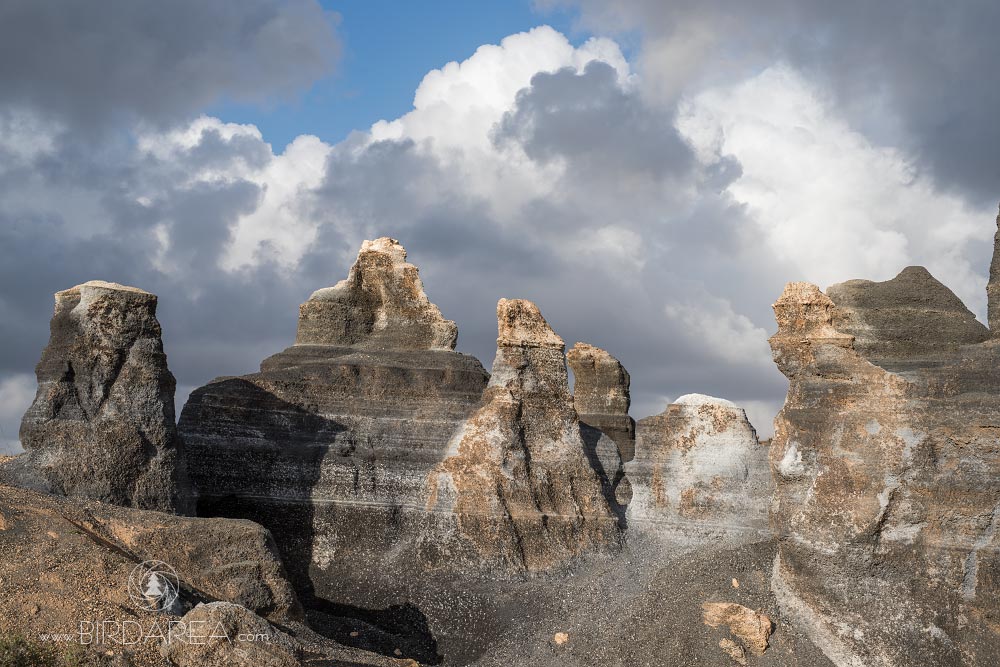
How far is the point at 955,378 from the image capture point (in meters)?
19.0

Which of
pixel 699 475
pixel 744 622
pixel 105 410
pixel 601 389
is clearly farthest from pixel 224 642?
pixel 601 389

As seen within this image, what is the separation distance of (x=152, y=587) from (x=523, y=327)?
12795mm

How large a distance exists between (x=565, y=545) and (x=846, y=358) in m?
7.81

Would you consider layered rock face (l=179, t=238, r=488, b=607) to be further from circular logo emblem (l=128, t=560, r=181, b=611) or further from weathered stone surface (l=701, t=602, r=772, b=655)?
circular logo emblem (l=128, t=560, r=181, b=611)

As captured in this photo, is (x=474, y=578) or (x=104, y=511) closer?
(x=104, y=511)

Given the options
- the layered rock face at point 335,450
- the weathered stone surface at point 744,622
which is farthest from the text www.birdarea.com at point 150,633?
the weathered stone surface at point 744,622

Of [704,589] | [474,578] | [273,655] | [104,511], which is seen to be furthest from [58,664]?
[704,589]

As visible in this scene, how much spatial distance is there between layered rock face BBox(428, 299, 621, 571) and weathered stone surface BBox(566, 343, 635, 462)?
11.7m

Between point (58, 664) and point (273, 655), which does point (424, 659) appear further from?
point (58, 664)

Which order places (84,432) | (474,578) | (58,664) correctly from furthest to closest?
(474,578) → (84,432) → (58,664)

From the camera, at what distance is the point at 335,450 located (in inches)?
949

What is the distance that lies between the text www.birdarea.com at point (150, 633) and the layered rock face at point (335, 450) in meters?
8.63

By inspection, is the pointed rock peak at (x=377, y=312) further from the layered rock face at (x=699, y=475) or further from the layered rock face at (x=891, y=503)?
the layered rock face at (x=891, y=503)

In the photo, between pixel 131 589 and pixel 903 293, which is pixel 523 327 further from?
pixel 131 589
